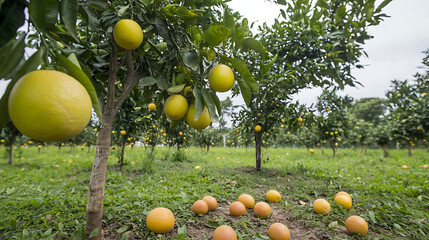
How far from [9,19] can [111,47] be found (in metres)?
0.84

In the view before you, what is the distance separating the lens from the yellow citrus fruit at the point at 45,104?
0.51m

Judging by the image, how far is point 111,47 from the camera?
1.33m

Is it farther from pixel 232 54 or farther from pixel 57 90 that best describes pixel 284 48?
pixel 57 90

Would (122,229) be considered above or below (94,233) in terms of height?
below

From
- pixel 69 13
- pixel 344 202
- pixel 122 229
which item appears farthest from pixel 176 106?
pixel 344 202

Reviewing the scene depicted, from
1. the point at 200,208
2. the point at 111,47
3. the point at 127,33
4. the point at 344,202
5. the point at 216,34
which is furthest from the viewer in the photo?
the point at 344,202

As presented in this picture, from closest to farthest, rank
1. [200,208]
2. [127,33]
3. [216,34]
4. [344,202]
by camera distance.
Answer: [216,34], [127,33], [200,208], [344,202]

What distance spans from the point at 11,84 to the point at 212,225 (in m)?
1.92

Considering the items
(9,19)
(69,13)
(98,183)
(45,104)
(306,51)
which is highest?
(306,51)

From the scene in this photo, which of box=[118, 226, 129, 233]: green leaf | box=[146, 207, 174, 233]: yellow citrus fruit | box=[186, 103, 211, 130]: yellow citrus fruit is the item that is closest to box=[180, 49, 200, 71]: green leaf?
box=[186, 103, 211, 130]: yellow citrus fruit

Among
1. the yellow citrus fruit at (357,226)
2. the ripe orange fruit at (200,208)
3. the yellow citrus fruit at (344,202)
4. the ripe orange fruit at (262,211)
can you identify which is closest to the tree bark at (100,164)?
the ripe orange fruit at (200,208)

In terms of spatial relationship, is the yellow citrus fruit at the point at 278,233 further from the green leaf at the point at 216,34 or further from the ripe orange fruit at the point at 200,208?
the green leaf at the point at 216,34

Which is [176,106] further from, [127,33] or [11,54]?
[11,54]

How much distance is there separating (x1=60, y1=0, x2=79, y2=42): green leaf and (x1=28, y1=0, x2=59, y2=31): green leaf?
0.06 meters
